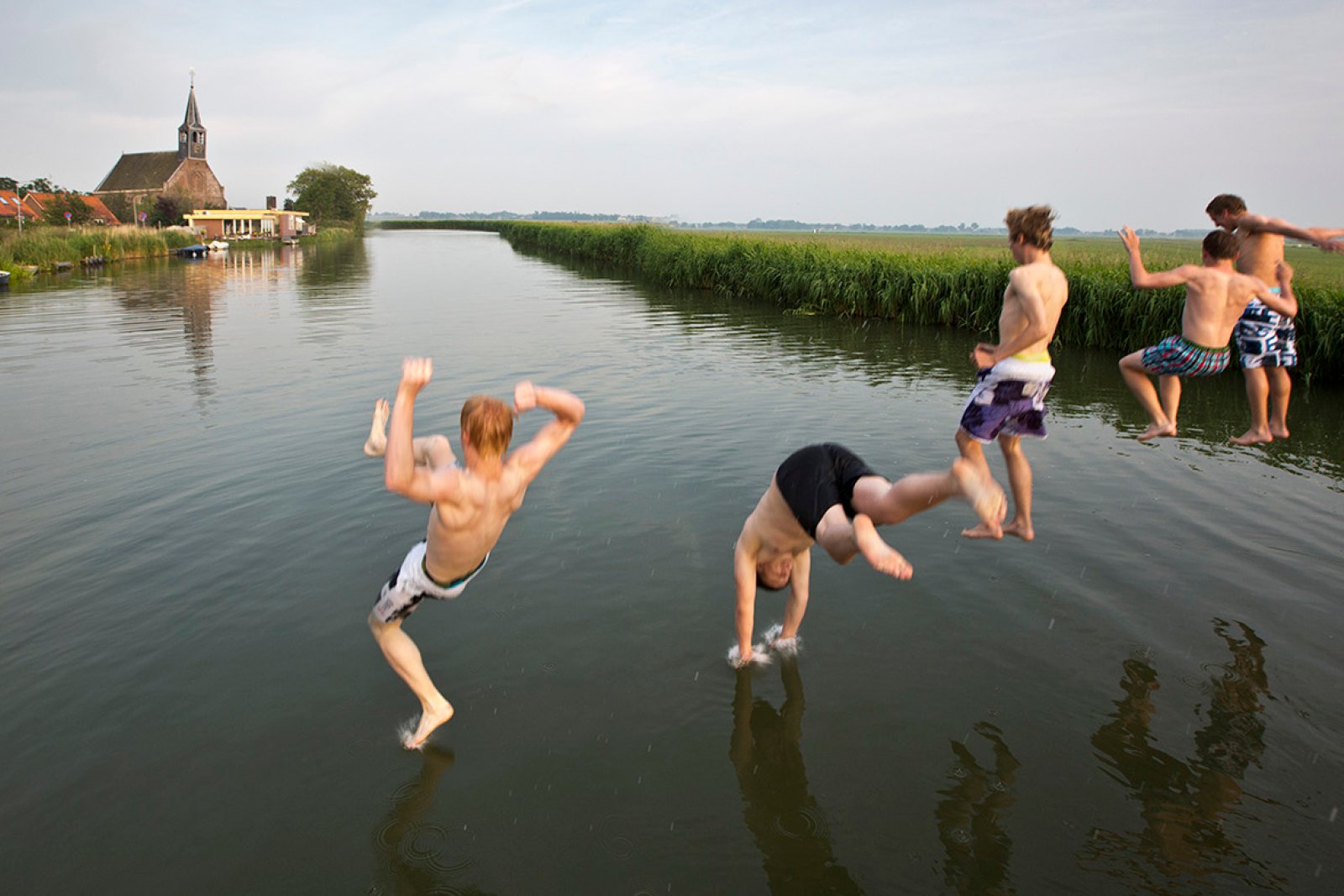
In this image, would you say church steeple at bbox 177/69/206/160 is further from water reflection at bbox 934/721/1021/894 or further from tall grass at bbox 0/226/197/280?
water reflection at bbox 934/721/1021/894

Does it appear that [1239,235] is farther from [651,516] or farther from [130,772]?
[130,772]

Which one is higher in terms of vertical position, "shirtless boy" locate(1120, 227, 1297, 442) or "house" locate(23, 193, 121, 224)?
"house" locate(23, 193, 121, 224)

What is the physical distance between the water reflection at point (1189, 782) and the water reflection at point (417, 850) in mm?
3249

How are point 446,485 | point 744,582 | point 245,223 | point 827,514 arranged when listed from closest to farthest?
point 446,485
point 827,514
point 744,582
point 245,223

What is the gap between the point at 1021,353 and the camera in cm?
627

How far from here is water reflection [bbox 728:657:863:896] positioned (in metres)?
4.27

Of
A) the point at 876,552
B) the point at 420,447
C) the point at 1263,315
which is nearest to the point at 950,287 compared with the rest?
the point at 1263,315

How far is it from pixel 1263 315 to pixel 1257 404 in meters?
0.91

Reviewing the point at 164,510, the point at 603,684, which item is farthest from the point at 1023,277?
the point at 164,510

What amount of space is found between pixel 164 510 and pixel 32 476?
2614 millimetres

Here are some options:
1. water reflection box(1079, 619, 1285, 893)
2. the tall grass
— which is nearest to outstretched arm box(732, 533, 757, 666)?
water reflection box(1079, 619, 1285, 893)

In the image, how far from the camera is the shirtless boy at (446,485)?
438 cm

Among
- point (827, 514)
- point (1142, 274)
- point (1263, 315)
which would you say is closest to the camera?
point (827, 514)

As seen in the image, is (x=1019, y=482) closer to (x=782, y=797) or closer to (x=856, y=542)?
(x=856, y=542)
